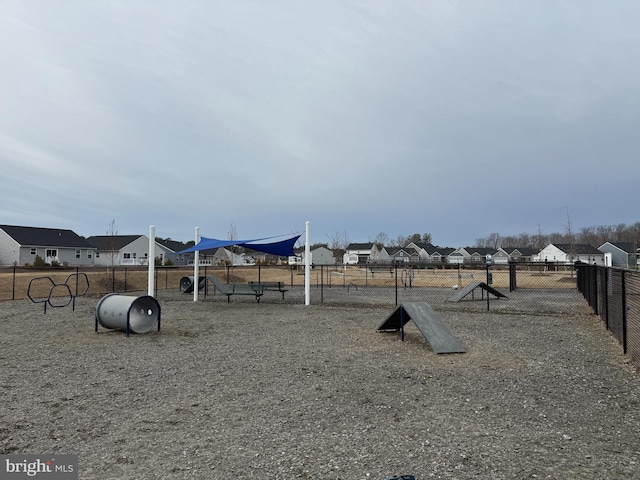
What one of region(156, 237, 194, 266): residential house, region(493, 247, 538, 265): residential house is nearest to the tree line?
region(493, 247, 538, 265): residential house

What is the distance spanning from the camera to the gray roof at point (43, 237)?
44.5 meters

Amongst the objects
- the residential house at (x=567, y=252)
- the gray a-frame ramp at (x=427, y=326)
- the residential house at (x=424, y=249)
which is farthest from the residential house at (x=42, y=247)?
the residential house at (x=567, y=252)

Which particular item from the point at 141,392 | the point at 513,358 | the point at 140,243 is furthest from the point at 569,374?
the point at 140,243

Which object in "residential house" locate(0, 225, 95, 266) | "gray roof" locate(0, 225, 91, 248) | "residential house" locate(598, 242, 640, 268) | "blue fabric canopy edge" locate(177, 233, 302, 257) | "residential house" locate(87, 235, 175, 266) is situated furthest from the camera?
"residential house" locate(598, 242, 640, 268)

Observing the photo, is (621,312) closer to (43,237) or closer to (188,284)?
(188,284)

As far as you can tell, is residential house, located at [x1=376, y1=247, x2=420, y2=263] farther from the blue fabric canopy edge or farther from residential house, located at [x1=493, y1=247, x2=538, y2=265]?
the blue fabric canopy edge

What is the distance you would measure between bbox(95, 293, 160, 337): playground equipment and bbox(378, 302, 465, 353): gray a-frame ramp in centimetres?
522

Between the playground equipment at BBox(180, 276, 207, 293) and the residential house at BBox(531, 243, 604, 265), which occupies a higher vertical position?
the residential house at BBox(531, 243, 604, 265)

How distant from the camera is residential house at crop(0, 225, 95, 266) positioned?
4375 centimetres

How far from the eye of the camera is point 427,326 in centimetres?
786

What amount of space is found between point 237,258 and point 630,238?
281 feet

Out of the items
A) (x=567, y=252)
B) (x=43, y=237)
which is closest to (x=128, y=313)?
(x=43, y=237)

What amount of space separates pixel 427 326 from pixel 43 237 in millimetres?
51438

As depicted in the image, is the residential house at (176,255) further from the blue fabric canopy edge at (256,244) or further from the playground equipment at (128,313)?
the playground equipment at (128,313)
